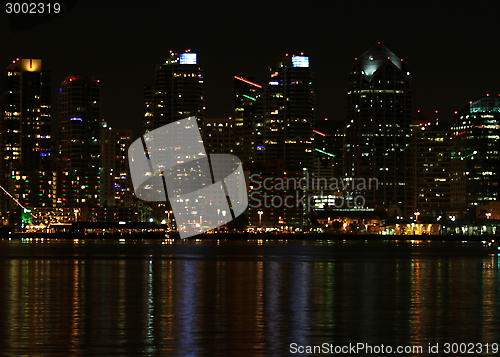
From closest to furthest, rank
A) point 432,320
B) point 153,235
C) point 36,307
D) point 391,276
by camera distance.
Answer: point 432,320 < point 36,307 < point 391,276 < point 153,235

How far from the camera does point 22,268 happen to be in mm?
64125

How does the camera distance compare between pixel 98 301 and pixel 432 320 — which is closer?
pixel 432 320

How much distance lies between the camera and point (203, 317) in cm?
3219

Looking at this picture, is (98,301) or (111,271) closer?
(98,301)

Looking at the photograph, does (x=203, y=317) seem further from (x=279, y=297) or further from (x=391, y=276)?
(x=391, y=276)

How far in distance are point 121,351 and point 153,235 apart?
16811cm

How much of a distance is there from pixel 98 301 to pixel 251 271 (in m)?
24.3

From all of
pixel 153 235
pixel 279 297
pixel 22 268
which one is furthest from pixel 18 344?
pixel 153 235

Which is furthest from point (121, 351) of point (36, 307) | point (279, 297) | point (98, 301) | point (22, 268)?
point (22, 268)

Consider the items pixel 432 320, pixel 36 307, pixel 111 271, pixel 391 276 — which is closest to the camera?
pixel 432 320

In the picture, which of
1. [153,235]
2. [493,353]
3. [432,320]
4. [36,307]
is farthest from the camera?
[153,235]

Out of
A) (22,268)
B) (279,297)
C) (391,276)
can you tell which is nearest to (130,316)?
(279,297)

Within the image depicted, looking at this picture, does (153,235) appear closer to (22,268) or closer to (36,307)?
(22,268)

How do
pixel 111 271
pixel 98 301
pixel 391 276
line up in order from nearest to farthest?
pixel 98 301 → pixel 391 276 → pixel 111 271
